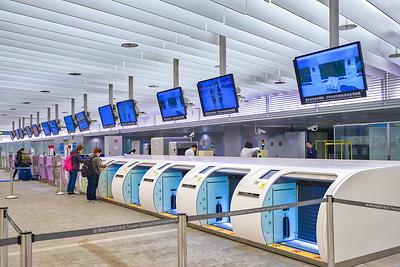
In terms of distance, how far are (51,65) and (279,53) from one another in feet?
18.8

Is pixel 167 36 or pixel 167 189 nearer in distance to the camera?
pixel 167 189

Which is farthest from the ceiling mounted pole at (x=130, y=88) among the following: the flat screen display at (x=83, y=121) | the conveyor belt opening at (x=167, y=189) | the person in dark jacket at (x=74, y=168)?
the conveyor belt opening at (x=167, y=189)

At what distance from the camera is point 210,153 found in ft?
39.9

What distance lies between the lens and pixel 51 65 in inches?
392

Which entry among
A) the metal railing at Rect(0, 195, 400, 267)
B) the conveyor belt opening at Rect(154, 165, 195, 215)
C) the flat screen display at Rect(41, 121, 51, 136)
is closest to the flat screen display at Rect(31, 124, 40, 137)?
the flat screen display at Rect(41, 121, 51, 136)

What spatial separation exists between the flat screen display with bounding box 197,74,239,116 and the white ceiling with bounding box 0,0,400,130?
3.03ft

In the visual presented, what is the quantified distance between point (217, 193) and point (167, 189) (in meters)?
1.40

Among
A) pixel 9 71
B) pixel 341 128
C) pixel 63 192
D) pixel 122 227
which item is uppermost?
pixel 9 71

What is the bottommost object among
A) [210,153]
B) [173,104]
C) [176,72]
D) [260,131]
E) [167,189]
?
[167,189]

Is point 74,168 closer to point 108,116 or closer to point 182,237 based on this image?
point 108,116

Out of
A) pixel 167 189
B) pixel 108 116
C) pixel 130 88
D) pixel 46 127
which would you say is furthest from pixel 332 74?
pixel 46 127

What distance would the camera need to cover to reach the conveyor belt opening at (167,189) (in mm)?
7219

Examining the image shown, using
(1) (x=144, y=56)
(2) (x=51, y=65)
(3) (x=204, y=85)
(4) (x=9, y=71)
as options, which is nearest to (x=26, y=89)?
(4) (x=9, y=71)

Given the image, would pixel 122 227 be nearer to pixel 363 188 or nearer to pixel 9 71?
pixel 363 188
